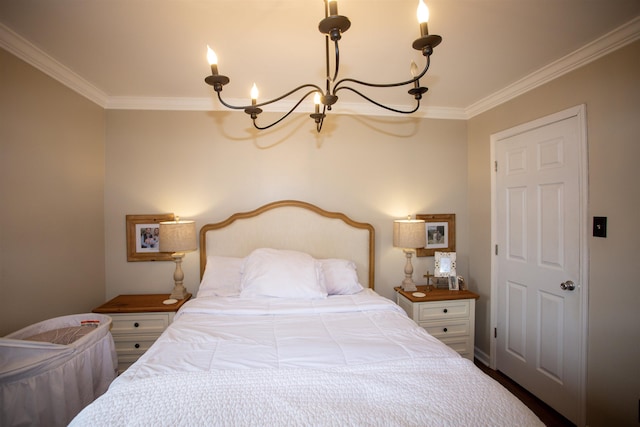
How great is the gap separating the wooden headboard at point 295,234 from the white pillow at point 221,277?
0.14 meters

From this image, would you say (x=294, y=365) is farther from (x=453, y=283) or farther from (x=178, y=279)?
(x=453, y=283)

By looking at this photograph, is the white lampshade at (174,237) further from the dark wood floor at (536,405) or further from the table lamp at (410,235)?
the dark wood floor at (536,405)

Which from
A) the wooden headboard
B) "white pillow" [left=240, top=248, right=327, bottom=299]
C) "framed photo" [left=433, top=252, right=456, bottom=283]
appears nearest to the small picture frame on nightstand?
"framed photo" [left=433, top=252, right=456, bottom=283]

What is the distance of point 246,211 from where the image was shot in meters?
2.65

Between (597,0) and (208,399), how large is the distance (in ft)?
8.31

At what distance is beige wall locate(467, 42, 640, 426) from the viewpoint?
157 centimetres

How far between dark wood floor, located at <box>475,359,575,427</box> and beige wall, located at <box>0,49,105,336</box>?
11.8 feet

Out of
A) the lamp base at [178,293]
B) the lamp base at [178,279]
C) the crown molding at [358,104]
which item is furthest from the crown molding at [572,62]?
the lamp base at [178,293]

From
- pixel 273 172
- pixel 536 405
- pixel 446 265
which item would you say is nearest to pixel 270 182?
pixel 273 172

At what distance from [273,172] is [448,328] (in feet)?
7.06

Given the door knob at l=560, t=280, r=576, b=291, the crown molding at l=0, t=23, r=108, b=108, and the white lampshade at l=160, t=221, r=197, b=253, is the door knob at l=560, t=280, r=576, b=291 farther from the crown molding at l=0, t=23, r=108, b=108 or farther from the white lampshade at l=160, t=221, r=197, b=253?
the crown molding at l=0, t=23, r=108, b=108

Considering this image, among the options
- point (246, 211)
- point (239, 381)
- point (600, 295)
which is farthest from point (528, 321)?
point (246, 211)

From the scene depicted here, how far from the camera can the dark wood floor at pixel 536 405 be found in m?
1.94

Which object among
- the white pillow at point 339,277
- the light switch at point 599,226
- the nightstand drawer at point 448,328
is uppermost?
the light switch at point 599,226
